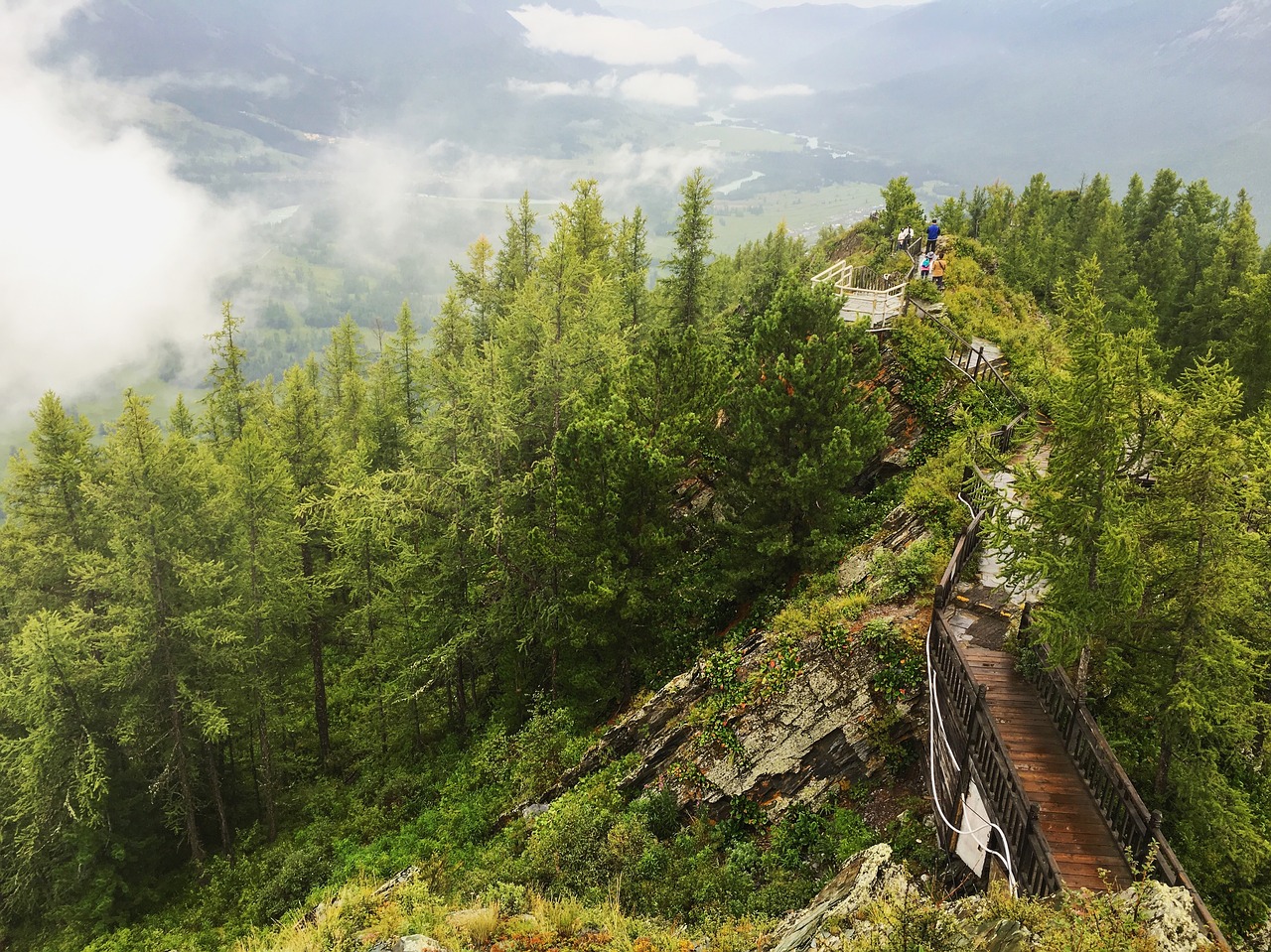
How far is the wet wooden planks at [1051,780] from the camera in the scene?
8883 millimetres

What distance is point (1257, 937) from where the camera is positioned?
36.5 ft

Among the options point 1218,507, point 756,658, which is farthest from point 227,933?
point 1218,507

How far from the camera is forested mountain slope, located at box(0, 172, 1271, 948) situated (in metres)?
10.8

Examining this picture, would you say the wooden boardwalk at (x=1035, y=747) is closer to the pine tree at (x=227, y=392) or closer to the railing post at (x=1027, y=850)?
the railing post at (x=1027, y=850)

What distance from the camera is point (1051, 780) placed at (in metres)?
10.1

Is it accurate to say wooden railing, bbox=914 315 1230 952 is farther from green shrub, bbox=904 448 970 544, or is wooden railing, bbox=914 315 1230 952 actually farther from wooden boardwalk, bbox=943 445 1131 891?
green shrub, bbox=904 448 970 544

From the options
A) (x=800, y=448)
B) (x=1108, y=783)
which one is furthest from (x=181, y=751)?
(x=1108, y=783)

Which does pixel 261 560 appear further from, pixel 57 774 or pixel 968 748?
pixel 968 748

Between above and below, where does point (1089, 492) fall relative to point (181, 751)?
above

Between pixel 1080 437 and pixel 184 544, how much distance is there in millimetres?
25268

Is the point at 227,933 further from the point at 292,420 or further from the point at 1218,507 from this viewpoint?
the point at 1218,507

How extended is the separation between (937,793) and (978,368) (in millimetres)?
17088

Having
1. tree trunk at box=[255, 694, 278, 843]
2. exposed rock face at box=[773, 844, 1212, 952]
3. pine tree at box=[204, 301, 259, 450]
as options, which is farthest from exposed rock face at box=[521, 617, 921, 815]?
pine tree at box=[204, 301, 259, 450]

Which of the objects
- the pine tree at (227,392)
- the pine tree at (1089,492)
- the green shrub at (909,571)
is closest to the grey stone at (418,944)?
the pine tree at (1089,492)
